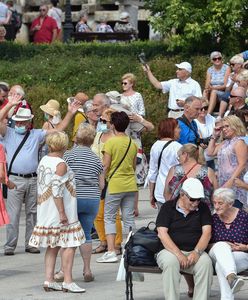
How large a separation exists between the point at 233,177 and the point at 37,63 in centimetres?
1513

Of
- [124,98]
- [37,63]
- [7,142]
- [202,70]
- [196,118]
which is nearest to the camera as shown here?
[7,142]

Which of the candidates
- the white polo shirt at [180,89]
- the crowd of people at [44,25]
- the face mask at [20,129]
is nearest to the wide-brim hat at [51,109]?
the face mask at [20,129]

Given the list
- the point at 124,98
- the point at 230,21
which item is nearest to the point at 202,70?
the point at 230,21

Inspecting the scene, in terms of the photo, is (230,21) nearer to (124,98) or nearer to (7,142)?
(124,98)

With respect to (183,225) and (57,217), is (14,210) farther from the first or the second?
(183,225)

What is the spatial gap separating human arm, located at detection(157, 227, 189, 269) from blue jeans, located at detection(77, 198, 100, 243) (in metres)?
1.64

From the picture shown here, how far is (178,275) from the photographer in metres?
12.5

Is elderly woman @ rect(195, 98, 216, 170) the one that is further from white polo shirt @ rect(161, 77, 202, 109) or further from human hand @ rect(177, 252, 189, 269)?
human hand @ rect(177, 252, 189, 269)

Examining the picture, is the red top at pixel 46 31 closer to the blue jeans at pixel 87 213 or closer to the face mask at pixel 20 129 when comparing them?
the face mask at pixel 20 129

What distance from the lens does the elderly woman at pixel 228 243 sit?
41.0ft

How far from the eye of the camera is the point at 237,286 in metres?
12.5

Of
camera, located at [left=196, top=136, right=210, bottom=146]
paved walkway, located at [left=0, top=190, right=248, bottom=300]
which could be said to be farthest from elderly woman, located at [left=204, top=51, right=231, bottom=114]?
paved walkway, located at [left=0, top=190, right=248, bottom=300]

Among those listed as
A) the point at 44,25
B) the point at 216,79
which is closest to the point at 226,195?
the point at 216,79

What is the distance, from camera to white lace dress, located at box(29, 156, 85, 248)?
13.6 m
